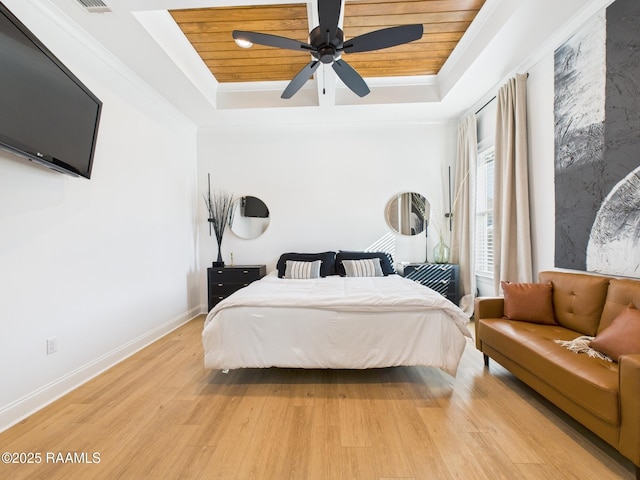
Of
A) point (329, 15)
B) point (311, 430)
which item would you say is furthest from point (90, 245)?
point (329, 15)

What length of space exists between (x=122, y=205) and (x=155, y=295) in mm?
1124

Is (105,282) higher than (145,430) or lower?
higher

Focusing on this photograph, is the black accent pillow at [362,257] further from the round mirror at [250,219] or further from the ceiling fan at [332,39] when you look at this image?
the ceiling fan at [332,39]

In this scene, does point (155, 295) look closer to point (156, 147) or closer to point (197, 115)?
point (156, 147)

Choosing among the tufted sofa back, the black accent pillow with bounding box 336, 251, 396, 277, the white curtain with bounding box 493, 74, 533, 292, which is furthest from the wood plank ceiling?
the tufted sofa back

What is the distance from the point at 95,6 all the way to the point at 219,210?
2763 millimetres

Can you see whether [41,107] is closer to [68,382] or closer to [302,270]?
[68,382]

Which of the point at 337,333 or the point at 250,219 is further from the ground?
the point at 250,219

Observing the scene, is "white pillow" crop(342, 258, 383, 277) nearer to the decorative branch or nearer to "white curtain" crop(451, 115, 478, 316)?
"white curtain" crop(451, 115, 478, 316)

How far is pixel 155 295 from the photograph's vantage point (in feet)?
11.4

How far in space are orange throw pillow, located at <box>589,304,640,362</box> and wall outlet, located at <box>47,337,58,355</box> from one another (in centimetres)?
368

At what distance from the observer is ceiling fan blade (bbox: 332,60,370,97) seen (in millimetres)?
2465

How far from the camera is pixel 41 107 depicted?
72.7 inches

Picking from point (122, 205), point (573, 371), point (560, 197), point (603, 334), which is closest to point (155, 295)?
point (122, 205)
